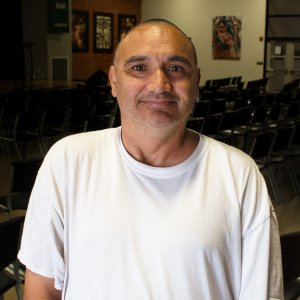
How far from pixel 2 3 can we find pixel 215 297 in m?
18.3

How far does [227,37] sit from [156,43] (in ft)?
64.3

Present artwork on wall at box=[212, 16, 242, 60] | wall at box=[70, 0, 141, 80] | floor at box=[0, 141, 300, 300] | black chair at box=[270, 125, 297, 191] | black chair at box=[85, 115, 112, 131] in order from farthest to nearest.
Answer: wall at box=[70, 0, 141, 80], artwork on wall at box=[212, 16, 242, 60], black chair at box=[85, 115, 112, 131], black chair at box=[270, 125, 297, 191], floor at box=[0, 141, 300, 300]

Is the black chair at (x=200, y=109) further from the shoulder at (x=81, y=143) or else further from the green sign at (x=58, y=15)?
the green sign at (x=58, y=15)

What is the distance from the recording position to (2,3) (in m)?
18.4

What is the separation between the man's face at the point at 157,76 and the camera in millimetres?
1479

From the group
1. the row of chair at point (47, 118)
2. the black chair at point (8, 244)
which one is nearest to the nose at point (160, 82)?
the black chair at point (8, 244)

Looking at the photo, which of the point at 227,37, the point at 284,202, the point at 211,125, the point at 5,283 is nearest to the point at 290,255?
the point at 5,283

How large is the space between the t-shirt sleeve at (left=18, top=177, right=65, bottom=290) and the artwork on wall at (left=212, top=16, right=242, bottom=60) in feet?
64.1

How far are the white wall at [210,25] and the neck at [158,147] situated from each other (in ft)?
62.2

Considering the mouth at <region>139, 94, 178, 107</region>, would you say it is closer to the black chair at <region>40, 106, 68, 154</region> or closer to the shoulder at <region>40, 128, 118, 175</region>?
the shoulder at <region>40, 128, 118, 175</region>

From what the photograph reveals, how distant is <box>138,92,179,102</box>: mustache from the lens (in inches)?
57.7

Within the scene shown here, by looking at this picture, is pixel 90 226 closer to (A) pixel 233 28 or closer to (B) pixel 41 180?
(B) pixel 41 180

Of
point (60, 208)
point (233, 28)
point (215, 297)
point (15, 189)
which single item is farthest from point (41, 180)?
point (233, 28)

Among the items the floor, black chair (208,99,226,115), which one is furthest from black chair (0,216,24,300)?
black chair (208,99,226,115)
